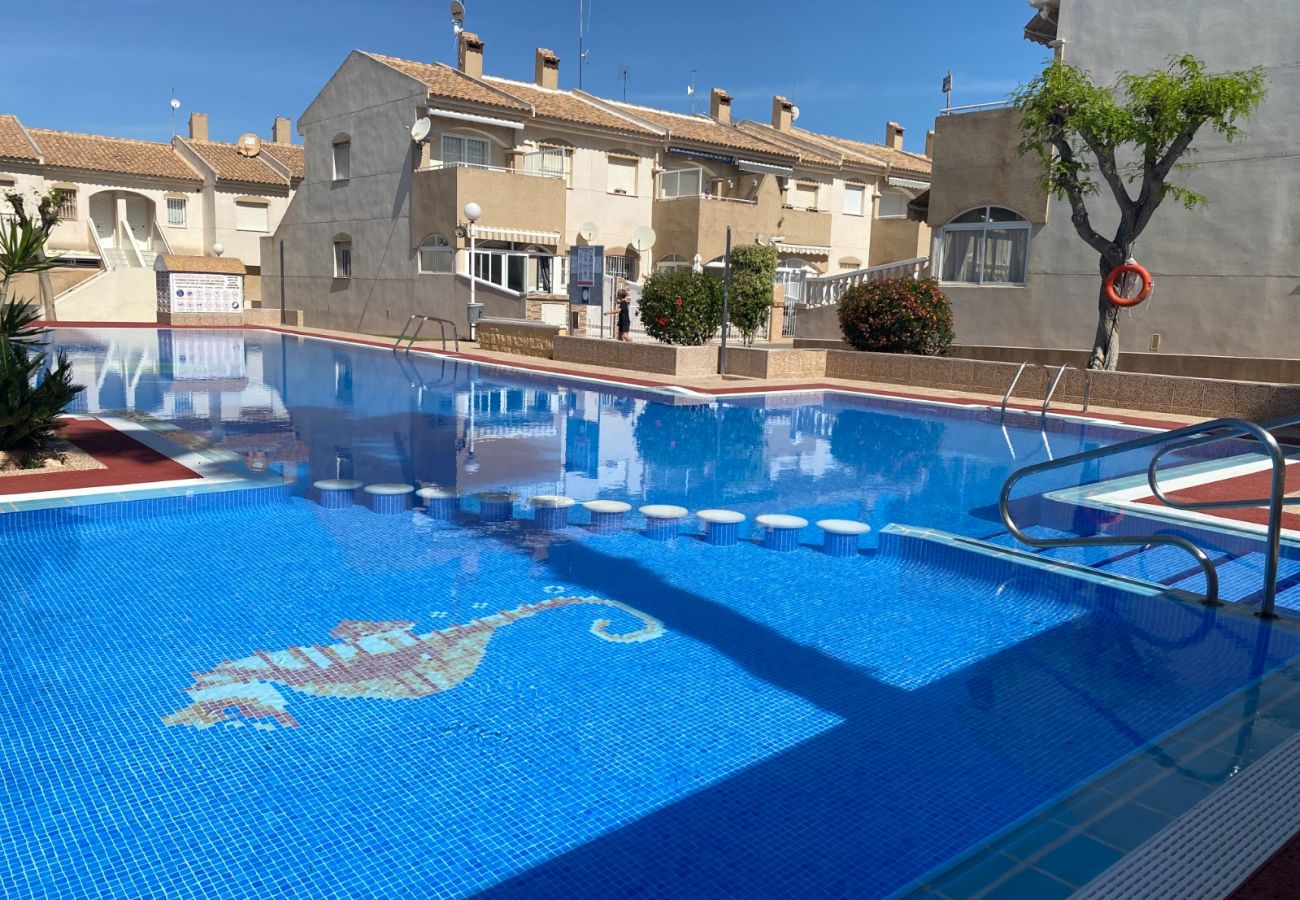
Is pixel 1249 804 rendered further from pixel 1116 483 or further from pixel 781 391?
pixel 781 391

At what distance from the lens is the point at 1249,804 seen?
380 cm

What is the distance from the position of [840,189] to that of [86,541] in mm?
36086

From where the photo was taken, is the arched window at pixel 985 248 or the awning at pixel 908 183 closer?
the arched window at pixel 985 248

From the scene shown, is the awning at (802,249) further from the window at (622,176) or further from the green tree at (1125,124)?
the green tree at (1125,124)

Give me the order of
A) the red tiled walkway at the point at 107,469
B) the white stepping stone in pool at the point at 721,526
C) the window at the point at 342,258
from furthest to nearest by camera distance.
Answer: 1. the window at the point at 342,258
2. the red tiled walkway at the point at 107,469
3. the white stepping stone in pool at the point at 721,526

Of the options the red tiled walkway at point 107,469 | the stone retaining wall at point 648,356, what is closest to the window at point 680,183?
the stone retaining wall at point 648,356

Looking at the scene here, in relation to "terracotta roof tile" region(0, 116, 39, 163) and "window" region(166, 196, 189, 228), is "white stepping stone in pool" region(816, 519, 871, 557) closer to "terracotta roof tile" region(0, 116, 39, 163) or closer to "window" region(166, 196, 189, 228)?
"terracotta roof tile" region(0, 116, 39, 163)

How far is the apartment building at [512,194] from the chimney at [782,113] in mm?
4249

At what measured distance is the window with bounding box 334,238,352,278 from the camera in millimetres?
35625

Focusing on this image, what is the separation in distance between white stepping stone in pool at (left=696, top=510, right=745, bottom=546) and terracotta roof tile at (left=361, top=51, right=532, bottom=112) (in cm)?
2485

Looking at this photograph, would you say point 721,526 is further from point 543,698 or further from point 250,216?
point 250,216

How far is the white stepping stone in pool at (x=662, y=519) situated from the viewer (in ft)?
28.6

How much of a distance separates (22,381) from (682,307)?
13635 millimetres

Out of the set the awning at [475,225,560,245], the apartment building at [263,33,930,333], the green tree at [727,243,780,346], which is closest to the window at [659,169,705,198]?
the apartment building at [263,33,930,333]
